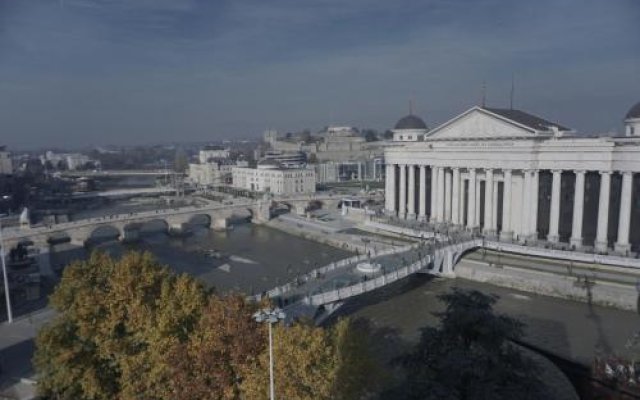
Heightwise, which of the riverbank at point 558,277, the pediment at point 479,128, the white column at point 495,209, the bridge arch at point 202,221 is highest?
the pediment at point 479,128

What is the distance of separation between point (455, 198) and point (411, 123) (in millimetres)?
13228

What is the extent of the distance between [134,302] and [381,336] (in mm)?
14478

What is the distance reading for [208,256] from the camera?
164 ft

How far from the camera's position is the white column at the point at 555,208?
40438 mm

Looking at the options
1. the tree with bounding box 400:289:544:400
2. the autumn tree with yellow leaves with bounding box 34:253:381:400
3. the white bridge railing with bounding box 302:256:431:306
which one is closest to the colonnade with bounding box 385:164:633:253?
the white bridge railing with bounding box 302:256:431:306

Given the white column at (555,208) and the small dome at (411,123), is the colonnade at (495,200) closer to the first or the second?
the white column at (555,208)

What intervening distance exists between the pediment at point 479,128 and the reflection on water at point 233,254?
15.5 metres

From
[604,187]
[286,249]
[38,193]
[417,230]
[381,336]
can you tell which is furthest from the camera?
[38,193]

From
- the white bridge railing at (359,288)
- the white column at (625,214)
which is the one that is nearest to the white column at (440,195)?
the white bridge railing at (359,288)

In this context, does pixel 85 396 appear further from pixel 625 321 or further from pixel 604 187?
pixel 604 187

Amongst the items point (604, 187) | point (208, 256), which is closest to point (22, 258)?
point (208, 256)

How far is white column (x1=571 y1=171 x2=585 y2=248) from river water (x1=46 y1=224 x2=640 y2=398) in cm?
801

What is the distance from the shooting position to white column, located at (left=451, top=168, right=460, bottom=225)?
158ft

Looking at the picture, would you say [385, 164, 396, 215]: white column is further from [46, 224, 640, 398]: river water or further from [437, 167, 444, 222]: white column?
[46, 224, 640, 398]: river water
